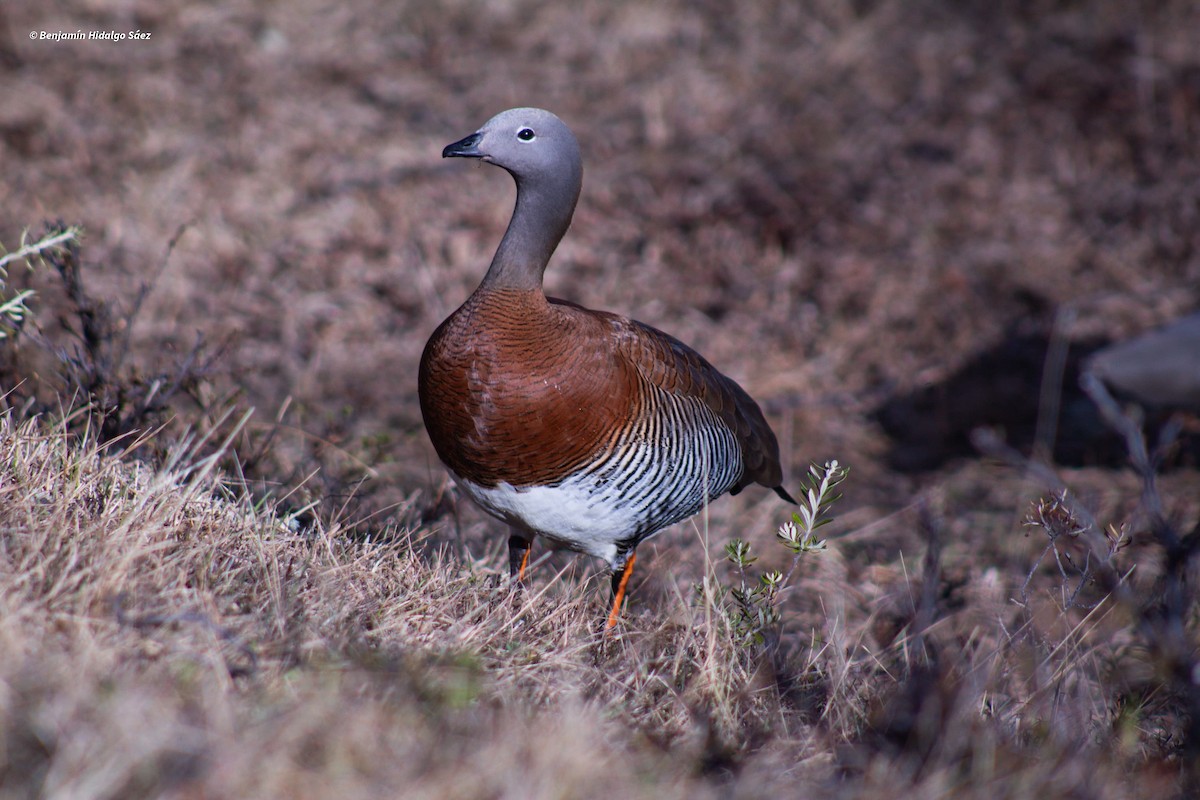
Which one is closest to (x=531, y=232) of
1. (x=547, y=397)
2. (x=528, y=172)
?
(x=528, y=172)

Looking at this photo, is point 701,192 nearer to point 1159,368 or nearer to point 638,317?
point 638,317

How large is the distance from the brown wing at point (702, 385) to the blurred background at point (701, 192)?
1.26 metres

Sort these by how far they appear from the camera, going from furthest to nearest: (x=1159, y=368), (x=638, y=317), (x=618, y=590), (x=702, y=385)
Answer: (x=638, y=317) → (x=1159, y=368) → (x=702, y=385) → (x=618, y=590)

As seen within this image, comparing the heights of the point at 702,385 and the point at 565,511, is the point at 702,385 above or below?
above

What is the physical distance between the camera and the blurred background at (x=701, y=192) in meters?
7.13

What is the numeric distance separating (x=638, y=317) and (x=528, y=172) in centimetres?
442

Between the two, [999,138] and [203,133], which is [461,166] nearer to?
[203,133]

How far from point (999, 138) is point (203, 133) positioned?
671 centimetres

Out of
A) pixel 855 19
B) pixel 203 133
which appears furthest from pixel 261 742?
pixel 855 19

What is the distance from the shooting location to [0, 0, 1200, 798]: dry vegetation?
2438 millimetres

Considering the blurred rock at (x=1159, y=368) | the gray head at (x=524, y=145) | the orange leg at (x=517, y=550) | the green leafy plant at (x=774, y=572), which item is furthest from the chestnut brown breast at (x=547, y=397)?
the blurred rock at (x=1159, y=368)

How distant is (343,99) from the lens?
920cm

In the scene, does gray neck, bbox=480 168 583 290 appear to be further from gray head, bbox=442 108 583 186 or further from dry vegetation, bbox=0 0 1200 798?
dry vegetation, bbox=0 0 1200 798

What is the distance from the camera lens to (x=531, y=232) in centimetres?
352
